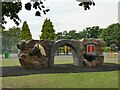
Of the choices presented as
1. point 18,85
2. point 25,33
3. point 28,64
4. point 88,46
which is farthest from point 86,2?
point 25,33

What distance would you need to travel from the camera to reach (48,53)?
2845 cm

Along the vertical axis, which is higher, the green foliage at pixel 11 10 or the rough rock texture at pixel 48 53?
the green foliage at pixel 11 10

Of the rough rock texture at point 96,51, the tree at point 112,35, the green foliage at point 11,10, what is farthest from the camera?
the tree at point 112,35

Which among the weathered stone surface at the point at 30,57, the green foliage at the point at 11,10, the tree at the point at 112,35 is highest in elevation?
the tree at the point at 112,35

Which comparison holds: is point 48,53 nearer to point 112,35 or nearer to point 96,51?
point 96,51

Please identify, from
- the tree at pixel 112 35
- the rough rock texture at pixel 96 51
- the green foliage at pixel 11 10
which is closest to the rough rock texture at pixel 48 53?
the rough rock texture at pixel 96 51

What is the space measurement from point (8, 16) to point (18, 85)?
4518 millimetres

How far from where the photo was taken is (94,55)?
98.7ft

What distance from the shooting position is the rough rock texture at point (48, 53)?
2702 centimetres

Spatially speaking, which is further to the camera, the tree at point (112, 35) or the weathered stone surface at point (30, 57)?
the tree at point (112, 35)

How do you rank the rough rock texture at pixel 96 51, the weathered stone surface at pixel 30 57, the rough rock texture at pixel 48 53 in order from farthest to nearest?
the rough rock texture at pixel 96 51 → the rough rock texture at pixel 48 53 → the weathered stone surface at pixel 30 57

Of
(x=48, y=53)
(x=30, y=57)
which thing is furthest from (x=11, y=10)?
(x=48, y=53)

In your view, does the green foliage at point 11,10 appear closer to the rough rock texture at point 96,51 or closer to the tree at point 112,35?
the rough rock texture at point 96,51

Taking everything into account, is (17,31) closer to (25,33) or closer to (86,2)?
(25,33)
